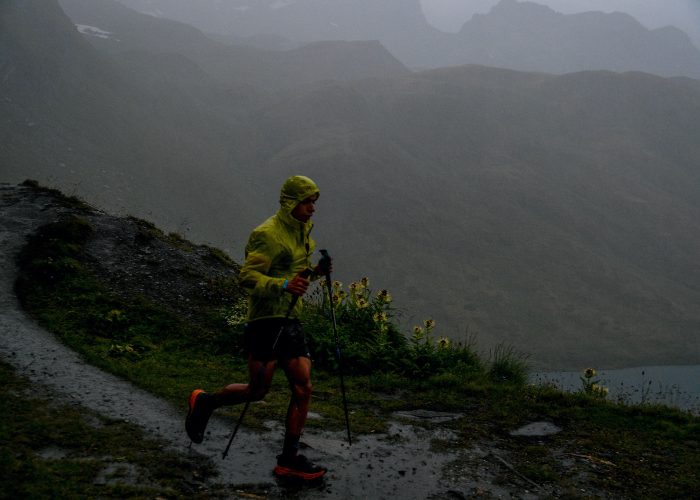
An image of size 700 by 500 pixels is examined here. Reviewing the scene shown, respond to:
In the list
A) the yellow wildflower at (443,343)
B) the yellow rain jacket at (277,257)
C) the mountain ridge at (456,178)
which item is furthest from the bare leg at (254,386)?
the mountain ridge at (456,178)

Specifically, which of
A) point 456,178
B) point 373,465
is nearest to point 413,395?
point 373,465

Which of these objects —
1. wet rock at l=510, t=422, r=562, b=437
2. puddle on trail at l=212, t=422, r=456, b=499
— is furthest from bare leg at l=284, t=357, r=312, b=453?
wet rock at l=510, t=422, r=562, b=437

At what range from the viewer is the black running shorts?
4613mm

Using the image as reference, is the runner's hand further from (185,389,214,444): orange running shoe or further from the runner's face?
(185,389,214,444): orange running shoe

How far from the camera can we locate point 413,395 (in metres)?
7.70

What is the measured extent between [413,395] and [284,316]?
379 cm

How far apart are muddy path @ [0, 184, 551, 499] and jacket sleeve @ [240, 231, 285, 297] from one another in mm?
1738

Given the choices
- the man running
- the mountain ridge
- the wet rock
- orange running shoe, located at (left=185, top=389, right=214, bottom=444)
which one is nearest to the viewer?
the man running

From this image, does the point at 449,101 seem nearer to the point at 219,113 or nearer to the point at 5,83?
the point at 219,113

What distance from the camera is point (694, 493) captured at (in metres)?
5.11

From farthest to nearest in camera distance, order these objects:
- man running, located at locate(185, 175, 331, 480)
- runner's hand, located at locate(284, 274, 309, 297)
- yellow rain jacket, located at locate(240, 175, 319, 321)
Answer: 1. man running, located at locate(185, 175, 331, 480)
2. yellow rain jacket, located at locate(240, 175, 319, 321)
3. runner's hand, located at locate(284, 274, 309, 297)

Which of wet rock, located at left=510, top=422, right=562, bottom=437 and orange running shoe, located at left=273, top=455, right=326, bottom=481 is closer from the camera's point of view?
orange running shoe, located at left=273, top=455, right=326, bottom=481

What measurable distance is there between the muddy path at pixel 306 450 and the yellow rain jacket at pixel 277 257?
1499 millimetres

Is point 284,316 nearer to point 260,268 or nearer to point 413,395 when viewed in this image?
point 260,268
